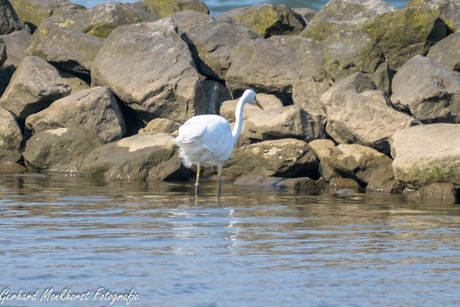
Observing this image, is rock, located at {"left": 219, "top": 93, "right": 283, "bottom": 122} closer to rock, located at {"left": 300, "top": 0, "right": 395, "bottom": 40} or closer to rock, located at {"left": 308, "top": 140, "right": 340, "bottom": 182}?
rock, located at {"left": 308, "top": 140, "right": 340, "bottom": 182}

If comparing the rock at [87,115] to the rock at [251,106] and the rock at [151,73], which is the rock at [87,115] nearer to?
the rock at [151,73]

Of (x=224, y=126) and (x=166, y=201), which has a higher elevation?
(x=224, y=126)

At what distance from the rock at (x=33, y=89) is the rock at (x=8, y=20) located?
13.3 ft

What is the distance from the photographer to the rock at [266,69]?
15703mm

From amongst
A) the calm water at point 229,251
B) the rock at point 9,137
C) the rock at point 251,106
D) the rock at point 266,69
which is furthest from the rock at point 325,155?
the rock at point 9,137

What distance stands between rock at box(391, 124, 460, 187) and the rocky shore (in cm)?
2

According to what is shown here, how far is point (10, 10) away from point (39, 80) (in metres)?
4.95

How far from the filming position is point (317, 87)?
15.5 metres

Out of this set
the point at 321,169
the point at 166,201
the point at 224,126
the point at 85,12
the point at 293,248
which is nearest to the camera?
the point at 293,248

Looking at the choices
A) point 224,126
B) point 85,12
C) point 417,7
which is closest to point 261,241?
point 224,126

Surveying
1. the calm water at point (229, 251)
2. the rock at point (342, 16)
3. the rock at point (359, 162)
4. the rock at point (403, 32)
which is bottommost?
the calm water at point (229, 251)

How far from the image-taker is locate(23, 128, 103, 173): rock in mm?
14336

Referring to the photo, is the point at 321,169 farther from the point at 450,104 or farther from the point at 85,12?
the point at 85,12

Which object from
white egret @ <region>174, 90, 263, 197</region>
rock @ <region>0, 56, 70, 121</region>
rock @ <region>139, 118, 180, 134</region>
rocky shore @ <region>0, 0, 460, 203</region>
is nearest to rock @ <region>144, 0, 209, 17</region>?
rocky shore @ <region>0, 0, 460, 203</region>
